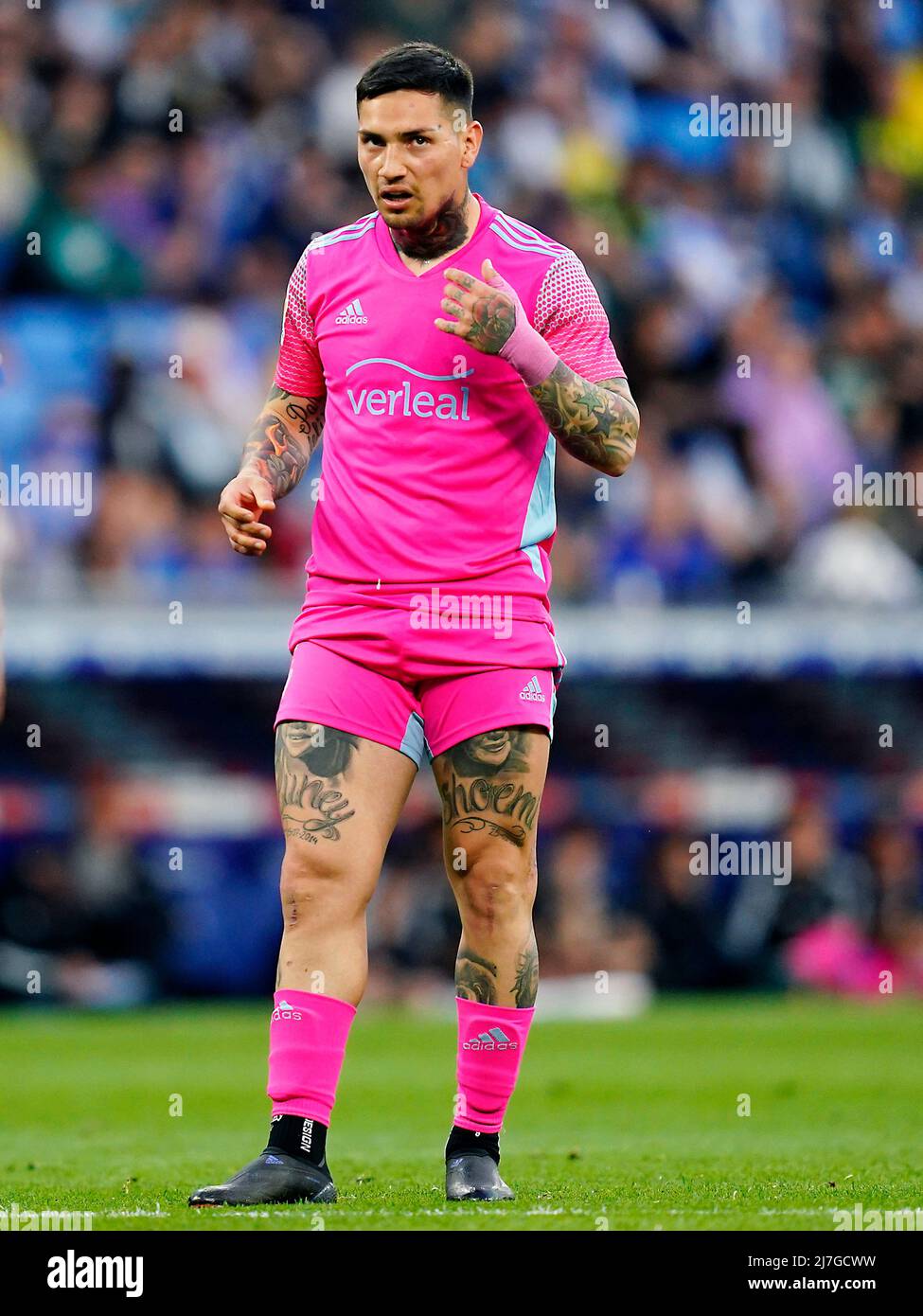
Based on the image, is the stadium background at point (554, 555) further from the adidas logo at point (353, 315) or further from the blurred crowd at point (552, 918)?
the adidas logo at point (353, 315)

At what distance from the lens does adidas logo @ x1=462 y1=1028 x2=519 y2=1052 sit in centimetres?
534

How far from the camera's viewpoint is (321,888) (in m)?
5.08

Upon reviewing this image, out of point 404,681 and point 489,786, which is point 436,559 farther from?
point 489,786

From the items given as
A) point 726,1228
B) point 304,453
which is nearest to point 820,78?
point 304,453

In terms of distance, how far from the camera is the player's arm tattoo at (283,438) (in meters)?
5.49

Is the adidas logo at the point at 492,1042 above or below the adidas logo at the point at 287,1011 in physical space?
below

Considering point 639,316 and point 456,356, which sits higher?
point 639,316

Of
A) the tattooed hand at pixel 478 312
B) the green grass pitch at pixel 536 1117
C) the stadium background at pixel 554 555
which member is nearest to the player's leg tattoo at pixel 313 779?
the green grass pitch at pixel 536 1117

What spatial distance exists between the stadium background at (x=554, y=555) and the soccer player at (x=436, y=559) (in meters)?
8.49

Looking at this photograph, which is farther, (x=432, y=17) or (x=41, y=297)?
(x=432, y=17)

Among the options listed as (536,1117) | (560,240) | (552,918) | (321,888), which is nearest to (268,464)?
(321,888)

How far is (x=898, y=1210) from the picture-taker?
492cm

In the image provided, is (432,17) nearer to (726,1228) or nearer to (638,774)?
(638,774)

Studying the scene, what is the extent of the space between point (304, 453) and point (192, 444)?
9173mm
